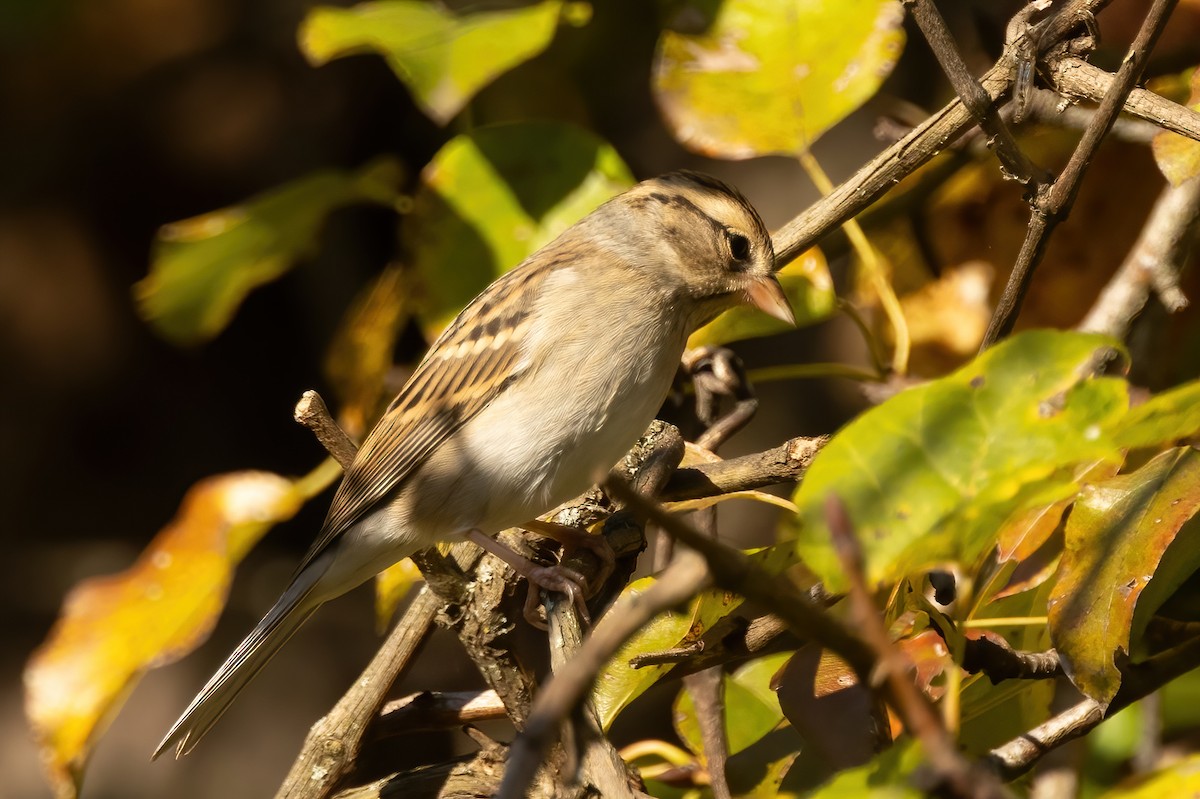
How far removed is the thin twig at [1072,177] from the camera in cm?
132

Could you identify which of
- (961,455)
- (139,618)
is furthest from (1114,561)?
(139,618)

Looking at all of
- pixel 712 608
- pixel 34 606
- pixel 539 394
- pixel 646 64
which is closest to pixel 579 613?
pixel 712 608

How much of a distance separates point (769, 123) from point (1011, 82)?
50 centimetres

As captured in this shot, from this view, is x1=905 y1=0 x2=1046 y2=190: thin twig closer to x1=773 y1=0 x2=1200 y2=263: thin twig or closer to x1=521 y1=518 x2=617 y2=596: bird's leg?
x1=773 y1=0 x2=1200 y2=263: thin twig

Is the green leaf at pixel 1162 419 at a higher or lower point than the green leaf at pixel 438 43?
lower

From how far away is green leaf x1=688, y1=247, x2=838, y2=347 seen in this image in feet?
6.63

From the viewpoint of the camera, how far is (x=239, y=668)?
2.09m

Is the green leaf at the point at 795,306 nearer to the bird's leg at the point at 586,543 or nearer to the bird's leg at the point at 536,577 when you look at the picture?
the bird's leg at the point at 586,543

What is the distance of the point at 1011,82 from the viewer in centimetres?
158

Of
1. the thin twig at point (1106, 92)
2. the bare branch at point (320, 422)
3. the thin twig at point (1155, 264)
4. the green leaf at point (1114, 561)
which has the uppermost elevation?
the bare branch at point (320, 422)

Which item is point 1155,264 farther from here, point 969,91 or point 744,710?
point 744,710

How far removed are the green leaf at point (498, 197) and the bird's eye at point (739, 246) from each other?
0.73 feet

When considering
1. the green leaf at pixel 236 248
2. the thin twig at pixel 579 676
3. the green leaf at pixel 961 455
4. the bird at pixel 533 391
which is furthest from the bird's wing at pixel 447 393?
the thin twig at pixel 579 676

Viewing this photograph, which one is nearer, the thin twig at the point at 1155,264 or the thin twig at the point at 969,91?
the thin twig at the point at 969,91
